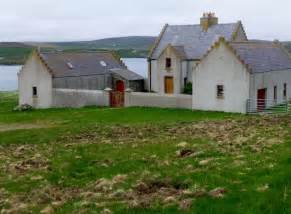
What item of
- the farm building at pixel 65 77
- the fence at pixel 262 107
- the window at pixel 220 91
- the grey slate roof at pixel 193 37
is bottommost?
the fence at pixel 262 107

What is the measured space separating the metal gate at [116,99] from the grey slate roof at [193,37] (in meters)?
10.7

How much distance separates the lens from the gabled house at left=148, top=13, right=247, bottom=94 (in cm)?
6131

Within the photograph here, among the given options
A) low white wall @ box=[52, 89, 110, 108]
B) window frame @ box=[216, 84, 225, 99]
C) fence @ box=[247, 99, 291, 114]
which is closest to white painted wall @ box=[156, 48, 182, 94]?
low white wall @ box=[52, 89, 110, 108]

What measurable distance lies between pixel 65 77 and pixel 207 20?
1755 centimetres

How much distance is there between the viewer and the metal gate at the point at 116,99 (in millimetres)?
55188

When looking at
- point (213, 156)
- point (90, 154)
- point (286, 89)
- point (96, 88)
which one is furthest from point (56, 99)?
point (213, 156)

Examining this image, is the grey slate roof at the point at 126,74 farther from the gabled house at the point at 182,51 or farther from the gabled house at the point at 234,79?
the gabled house at the point at 234,79

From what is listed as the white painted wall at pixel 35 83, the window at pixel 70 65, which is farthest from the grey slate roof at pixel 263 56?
the white painted wall at pixel 35 83

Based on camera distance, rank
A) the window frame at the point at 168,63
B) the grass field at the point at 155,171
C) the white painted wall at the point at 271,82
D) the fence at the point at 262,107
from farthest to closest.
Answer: the window frame at the point at 168,63
the white painted wall at the point at 271,82
the fence at the point at 262,107
the grass field at the point at 155,171

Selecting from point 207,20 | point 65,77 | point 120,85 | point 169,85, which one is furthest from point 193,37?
point 65,77

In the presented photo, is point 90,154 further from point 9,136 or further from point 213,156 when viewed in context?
point 9,136

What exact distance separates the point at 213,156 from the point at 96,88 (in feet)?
153

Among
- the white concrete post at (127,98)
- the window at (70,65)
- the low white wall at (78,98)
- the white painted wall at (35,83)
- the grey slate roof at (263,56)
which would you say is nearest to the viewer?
the grey slate roof at (263,56)

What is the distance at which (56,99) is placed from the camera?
6041cm
